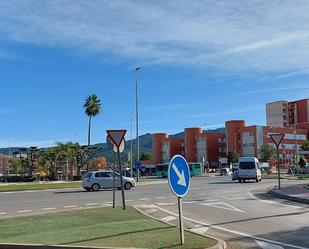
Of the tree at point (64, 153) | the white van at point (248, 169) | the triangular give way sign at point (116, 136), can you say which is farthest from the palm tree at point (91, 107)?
the triangular give way sign at point (116, 136)

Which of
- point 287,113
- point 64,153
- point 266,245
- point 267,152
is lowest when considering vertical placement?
point 266,245

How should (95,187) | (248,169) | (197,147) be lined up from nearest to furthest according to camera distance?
(95,187) → (248,169) → (197,147)

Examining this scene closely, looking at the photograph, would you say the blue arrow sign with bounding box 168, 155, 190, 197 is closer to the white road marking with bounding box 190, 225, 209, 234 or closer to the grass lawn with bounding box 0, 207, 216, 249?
the grass lawn with bounding box 0, 207, 216, 249

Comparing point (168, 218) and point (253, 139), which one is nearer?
point (168, 218)

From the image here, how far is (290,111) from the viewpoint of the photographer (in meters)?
174

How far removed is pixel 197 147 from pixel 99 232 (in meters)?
148

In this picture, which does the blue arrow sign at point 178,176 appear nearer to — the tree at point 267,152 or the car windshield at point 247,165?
the car windshield at point 247,165

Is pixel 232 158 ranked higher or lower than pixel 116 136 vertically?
higher

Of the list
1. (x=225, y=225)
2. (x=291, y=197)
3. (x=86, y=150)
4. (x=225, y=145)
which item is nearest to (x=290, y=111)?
(x=225, y=145)

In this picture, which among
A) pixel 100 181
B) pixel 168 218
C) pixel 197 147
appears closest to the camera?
pixel 168 218

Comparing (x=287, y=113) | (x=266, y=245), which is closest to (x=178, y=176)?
(x=266, y=245)

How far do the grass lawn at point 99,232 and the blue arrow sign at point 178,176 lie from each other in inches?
42.7

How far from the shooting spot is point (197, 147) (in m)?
159

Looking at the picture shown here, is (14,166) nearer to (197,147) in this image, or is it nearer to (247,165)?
(197,147)
